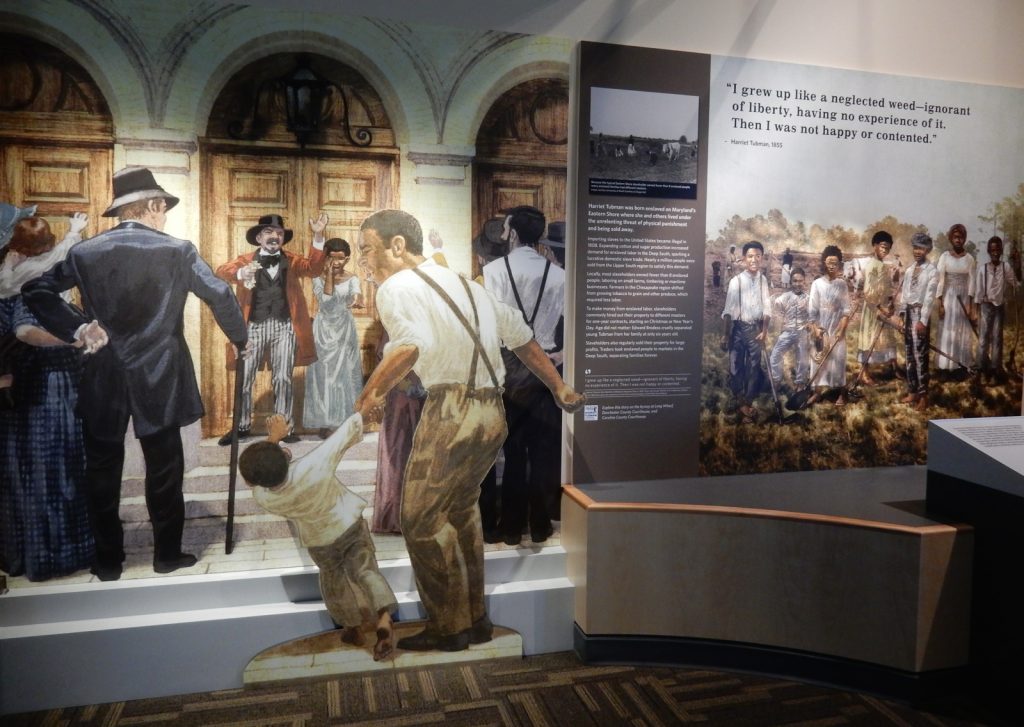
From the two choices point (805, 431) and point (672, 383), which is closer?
point (672, 383)

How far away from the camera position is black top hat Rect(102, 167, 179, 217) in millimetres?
2643

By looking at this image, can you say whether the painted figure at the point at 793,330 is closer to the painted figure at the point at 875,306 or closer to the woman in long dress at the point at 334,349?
the painted figure at the point at 875,306

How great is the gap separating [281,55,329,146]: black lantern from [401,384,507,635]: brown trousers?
1.13 meters

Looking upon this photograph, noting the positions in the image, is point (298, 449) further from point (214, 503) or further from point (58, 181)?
point (58, 181)

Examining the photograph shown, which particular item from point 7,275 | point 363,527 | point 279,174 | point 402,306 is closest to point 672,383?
point 402,306

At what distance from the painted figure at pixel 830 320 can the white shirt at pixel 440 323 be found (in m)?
1.46

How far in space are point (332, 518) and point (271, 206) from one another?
1.25 m

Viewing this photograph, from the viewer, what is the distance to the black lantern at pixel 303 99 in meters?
2.76

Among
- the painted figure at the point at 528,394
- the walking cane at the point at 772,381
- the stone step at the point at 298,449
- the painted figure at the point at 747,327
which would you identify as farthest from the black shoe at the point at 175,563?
the walking cane at the point at 772,381

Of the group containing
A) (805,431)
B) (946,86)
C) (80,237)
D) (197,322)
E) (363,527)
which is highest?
(946,86)

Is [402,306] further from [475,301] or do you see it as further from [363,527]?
[363,527]

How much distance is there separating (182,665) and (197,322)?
132 centimetres

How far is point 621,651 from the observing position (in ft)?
9.91

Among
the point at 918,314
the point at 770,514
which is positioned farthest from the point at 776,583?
the point at 918,314
